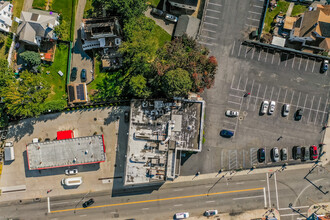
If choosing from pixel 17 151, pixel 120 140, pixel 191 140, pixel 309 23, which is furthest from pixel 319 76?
pixel 17 151

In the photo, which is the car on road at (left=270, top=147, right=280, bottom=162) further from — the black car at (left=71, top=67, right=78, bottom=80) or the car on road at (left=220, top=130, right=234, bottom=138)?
the black car at (left=71, top=67, right=78, bottom=80)

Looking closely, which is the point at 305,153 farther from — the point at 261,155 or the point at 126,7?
the point at 126,7

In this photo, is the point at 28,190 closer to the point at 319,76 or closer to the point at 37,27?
the point at 37,27

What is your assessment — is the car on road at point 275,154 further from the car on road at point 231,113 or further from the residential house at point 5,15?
the residential house at point 5,15

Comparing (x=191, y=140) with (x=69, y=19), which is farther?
(x=69, y=19)

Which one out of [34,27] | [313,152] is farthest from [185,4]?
[313,152]

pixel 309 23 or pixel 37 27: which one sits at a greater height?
pixel 309 23

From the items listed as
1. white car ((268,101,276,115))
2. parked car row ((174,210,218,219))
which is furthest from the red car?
parked car row ((174,210,218,219))
